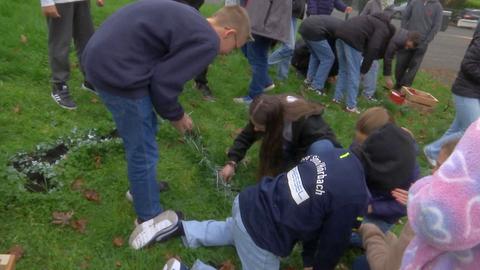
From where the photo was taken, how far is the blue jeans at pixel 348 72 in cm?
547

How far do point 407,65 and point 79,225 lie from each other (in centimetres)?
557

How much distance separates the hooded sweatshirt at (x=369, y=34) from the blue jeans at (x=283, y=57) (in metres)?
0.71

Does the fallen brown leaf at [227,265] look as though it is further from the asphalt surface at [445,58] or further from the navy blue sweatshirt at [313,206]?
the asphalt surface at [445,58]

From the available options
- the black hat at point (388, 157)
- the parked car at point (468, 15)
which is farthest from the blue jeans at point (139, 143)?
the parked car at point (468, 15)

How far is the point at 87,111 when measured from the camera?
4.06m

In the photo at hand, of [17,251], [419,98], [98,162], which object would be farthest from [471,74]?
[17,251]

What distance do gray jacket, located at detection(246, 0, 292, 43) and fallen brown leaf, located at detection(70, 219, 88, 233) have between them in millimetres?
2655

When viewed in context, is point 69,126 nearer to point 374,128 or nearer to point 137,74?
point 137,74

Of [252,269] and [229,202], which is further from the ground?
[252,269]

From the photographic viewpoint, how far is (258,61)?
481 centimetres

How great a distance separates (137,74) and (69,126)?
5.61 ft

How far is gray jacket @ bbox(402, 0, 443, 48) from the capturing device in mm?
6773

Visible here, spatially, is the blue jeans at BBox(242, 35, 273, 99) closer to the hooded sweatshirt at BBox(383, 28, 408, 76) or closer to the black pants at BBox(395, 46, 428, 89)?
the hooded sweatshirt at BBox(383, 28, 408, 76)

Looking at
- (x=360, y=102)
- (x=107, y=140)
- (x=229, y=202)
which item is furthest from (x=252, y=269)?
(x=360, y=102)
